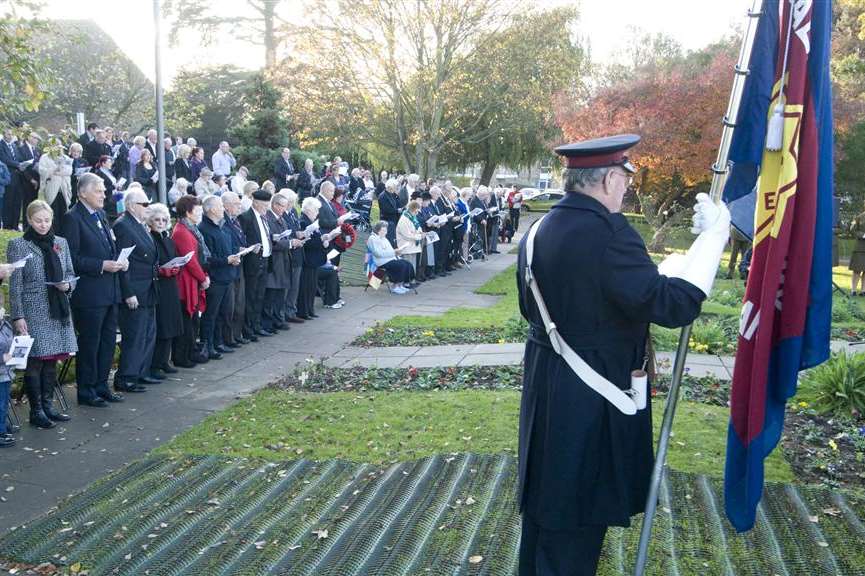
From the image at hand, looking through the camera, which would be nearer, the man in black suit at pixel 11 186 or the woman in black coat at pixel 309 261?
the woman in black coat at pixel 309 261

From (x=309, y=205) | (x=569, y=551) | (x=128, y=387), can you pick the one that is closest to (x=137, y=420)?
(x=128, y=387)

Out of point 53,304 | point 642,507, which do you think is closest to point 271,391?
point 53,304

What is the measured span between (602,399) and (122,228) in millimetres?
6541

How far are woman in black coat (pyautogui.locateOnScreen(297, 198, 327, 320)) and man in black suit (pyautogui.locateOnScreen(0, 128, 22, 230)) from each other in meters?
8.17

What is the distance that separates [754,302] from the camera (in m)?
3.51

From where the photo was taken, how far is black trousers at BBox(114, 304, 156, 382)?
854 cm

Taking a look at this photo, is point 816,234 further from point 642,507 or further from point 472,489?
point 472,489

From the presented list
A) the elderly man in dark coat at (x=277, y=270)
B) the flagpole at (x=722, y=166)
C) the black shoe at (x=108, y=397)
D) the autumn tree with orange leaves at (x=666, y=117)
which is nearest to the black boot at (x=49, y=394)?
the black shoe at (x=108, y=397)

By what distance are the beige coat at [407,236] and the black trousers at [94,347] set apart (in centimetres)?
870

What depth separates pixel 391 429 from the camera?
283 inches

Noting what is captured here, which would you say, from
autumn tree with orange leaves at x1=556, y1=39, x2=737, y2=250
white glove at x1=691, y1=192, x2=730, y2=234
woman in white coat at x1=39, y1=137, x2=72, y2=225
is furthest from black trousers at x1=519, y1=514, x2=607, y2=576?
autumn tree with orange leaves at x1=556, y1=39, x2=737, y2=250

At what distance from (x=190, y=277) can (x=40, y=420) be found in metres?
2.70

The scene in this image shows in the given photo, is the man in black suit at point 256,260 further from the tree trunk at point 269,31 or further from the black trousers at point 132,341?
the tree trunk at point 269,31

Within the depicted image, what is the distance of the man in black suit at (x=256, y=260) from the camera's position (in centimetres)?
1116
